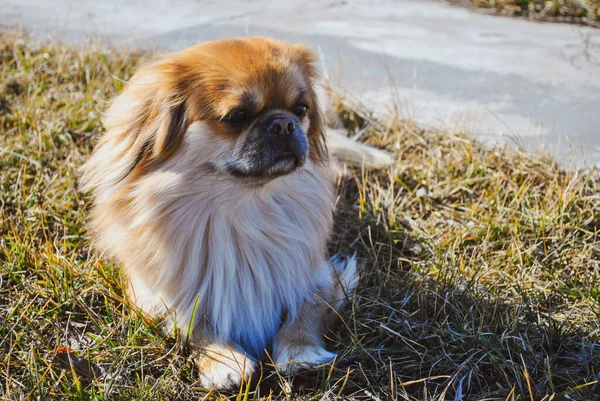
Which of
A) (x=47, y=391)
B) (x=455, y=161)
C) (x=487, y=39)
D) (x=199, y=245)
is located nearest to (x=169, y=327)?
(x=199, y=245)

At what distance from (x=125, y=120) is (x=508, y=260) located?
173 centimetres

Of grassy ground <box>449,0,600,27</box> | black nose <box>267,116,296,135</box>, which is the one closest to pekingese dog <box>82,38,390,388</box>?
black nose <box>267,116,296,135</box>

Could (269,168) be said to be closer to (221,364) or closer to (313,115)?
(313,115)

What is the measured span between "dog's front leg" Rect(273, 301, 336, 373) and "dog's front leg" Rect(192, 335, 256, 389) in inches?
4.5

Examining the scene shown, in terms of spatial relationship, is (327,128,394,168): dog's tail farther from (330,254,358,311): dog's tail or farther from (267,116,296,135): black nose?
(267,116,296,135): black nose

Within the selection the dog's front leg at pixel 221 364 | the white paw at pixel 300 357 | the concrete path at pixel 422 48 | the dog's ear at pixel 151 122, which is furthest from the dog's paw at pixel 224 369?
the concrete path at pixel 422 48

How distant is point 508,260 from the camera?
2807mm

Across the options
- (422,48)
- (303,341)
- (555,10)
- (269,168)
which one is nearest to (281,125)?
(269,168)

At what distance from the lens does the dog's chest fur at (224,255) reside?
2348mm

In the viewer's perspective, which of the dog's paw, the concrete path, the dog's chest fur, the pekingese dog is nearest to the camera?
the dog's paw

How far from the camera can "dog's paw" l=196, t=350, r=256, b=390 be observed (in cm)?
214

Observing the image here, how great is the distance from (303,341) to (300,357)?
0.08 meters

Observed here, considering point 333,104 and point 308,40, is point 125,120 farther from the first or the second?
point 308,40

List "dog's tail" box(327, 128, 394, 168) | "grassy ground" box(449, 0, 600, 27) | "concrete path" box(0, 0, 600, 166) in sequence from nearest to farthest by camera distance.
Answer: "dog's tail" box(327, 128, 394, 168), "concrete path" box(0, 0, 600, 166), "grassy ground" box(449, 0, 600, 27)
